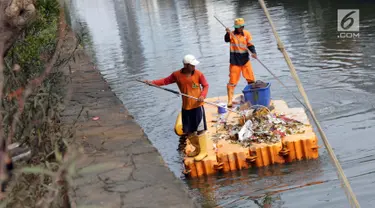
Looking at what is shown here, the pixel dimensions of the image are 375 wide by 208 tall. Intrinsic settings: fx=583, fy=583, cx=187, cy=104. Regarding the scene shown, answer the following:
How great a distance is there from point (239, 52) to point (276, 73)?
422cm

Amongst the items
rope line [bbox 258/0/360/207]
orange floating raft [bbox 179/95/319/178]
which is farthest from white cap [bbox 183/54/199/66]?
rope line [bbox 258/0/360/207]

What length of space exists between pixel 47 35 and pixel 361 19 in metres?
15.5

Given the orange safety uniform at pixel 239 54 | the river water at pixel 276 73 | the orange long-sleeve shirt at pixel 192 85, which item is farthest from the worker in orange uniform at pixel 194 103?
the orange safety uniform at pixel 239 54

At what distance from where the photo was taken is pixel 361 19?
2244cm

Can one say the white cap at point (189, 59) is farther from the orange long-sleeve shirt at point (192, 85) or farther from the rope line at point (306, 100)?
the rope line at point (306, 100)

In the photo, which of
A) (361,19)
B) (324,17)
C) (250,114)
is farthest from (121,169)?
(324,17)

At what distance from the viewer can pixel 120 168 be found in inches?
290

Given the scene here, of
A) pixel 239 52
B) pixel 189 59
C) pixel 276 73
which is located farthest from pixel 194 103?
pixel 276 73

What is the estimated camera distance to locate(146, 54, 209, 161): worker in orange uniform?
8.27 m

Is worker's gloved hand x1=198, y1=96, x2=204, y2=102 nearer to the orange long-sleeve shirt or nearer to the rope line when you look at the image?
the orange long-sleeve shirt

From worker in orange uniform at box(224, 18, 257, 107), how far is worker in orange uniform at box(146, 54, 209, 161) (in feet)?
8.68

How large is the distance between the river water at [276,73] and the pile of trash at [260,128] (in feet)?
1.64

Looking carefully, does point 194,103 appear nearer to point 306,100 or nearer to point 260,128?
point 260,128

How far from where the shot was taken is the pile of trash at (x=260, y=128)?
8867 millimetres
